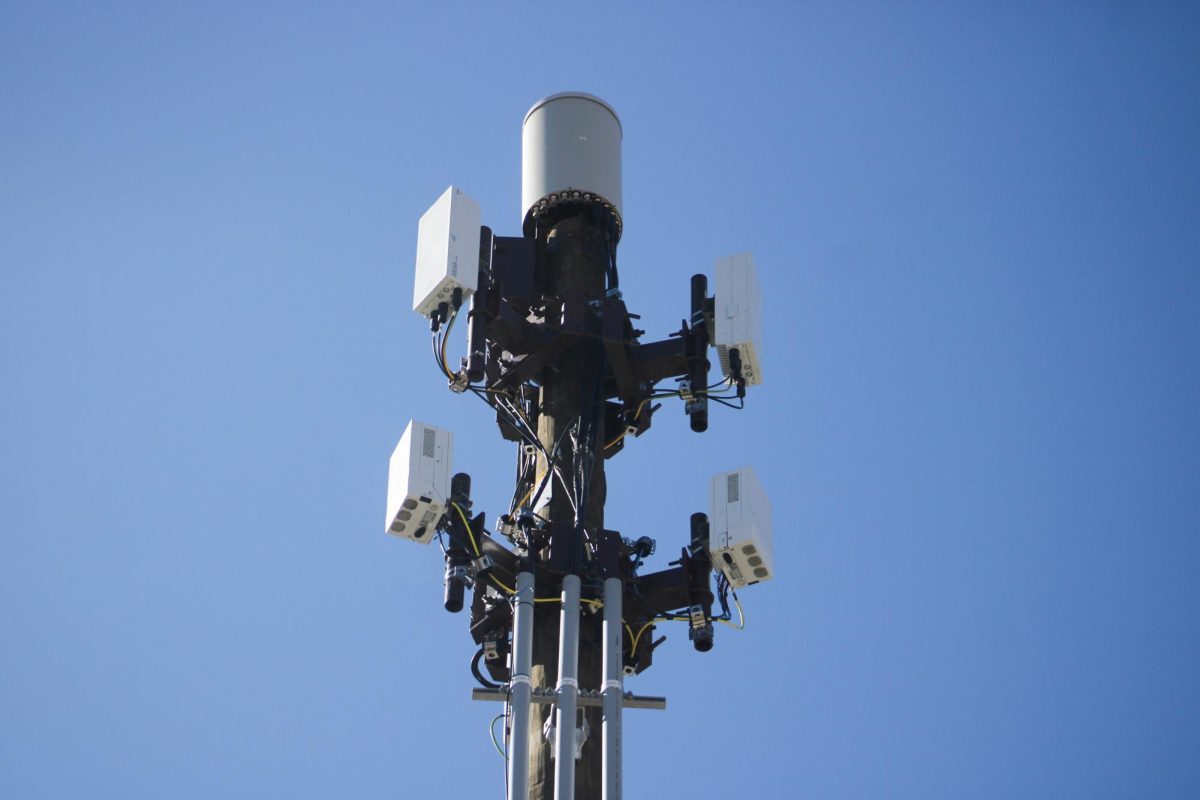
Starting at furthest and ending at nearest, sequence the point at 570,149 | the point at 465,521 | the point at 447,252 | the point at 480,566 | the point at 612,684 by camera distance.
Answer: the point at 570,149, the point at 447,252, the point at 465,521, the point at 480,566, the point at 612,684

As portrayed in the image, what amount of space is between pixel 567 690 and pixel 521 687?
48cm

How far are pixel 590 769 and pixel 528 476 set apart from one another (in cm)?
417

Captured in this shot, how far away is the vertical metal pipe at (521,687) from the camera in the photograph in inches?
709

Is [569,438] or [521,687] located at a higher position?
[569,438]

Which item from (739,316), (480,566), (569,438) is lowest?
(480,566)

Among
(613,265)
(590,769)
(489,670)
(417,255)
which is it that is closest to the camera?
(590,769)

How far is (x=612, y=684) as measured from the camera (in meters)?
18.7

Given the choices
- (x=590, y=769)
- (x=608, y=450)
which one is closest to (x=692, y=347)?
(x=608, y=450)

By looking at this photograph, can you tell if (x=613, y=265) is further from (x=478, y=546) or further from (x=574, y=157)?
(x=478, y=546)

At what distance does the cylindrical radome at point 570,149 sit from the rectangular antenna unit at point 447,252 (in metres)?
2.21

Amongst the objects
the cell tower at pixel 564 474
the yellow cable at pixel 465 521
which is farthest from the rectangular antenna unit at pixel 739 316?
the yellow cable at pixel 465 521

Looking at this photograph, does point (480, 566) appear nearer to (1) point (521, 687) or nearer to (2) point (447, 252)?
(1) point (521, 687)

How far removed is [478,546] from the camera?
1955 centimetres

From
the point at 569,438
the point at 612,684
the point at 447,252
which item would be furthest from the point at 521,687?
the point at 447,252
